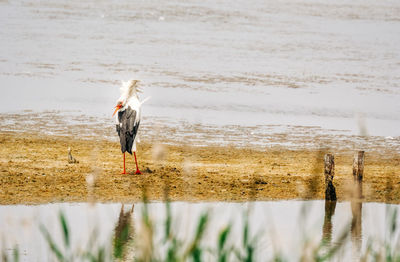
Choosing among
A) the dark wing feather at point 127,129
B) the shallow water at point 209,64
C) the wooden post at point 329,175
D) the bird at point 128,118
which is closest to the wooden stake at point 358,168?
the wooden post at point 329,175

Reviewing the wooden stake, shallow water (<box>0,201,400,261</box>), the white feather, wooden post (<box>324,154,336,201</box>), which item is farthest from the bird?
the wooden stake

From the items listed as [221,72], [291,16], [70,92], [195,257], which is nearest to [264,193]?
[195,257]

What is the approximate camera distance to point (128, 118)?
15219mm

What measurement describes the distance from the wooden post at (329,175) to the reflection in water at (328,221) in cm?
10

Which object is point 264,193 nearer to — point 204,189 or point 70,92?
point 204,189

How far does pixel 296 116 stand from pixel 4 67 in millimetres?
12801

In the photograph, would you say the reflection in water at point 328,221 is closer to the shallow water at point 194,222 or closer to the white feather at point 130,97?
the shallow water at point 194,222

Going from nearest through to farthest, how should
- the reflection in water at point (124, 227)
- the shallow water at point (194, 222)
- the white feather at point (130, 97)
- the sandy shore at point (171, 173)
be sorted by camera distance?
the reflection in water at point (124, 227), the shallow water at point (194, 222), the sandy shore at point (171, 173), the white feather at point (130, 97)

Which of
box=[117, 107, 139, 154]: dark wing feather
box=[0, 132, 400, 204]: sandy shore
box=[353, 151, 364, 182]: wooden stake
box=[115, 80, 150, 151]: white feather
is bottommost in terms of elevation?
box=[0, 132, 400, 204]: sandy shore

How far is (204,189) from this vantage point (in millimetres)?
14242

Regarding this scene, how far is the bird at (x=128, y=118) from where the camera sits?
15.1m

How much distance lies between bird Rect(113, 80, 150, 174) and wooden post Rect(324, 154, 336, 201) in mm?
3284

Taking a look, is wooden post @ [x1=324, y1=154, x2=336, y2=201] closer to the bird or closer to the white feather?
the bird

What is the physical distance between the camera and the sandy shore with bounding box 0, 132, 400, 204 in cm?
1359
